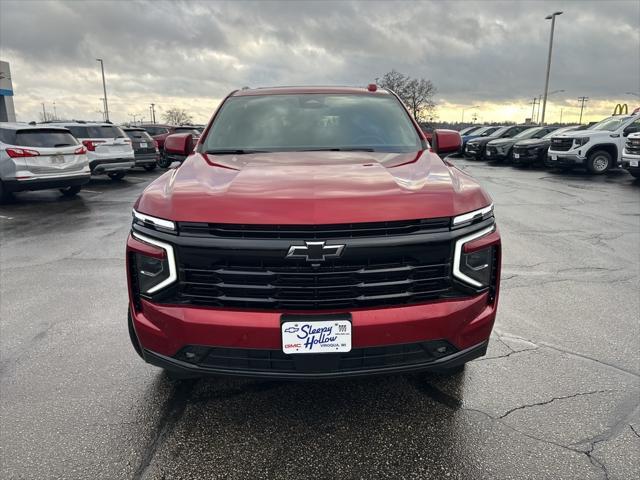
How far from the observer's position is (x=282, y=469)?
2279mm

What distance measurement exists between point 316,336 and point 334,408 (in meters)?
0.80

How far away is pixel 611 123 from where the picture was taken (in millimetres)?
16047

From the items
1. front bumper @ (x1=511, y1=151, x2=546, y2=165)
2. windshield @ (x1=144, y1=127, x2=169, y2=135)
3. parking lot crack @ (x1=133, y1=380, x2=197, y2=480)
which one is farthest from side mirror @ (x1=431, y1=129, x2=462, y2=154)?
windshield @ (x1=144, y1=127, x2=169, y2=135)

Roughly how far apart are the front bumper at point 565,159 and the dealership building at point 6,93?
43117 mm

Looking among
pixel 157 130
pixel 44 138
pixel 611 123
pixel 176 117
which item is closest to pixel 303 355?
pixel 44 138

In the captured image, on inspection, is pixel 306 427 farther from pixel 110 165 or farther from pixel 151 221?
pixel 110 165

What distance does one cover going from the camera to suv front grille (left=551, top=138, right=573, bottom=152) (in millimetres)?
16125

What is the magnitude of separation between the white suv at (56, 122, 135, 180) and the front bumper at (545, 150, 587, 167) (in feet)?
45.9

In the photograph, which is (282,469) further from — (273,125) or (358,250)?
(273,125)

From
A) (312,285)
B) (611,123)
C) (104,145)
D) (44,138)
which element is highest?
(611,123)

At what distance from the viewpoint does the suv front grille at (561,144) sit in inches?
635

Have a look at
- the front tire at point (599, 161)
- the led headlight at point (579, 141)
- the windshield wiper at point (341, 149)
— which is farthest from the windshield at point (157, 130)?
the windshield wiper at point (341, 149)

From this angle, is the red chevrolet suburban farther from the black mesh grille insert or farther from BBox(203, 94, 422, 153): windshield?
BBox(203, 94, 422, 153): windshield

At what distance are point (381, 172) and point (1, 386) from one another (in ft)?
8.97
